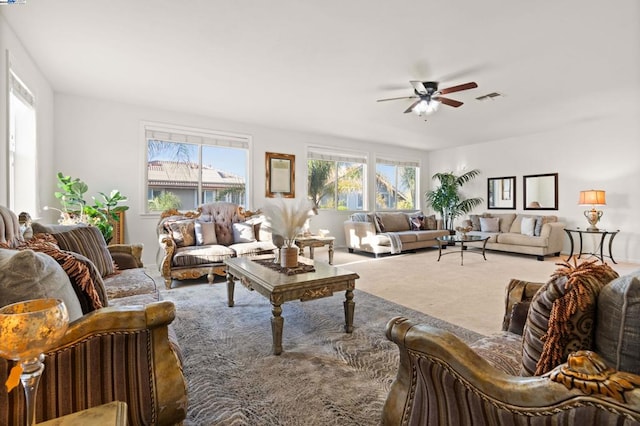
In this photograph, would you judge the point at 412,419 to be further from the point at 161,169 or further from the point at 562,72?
the point at 161,169

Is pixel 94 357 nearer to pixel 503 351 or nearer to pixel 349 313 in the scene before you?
pixel 503 351

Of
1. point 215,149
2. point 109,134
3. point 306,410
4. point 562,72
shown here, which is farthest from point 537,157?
point 109,134

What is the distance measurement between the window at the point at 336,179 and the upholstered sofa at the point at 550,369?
6.01m

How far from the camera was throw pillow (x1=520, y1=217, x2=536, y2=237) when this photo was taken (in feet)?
20.1

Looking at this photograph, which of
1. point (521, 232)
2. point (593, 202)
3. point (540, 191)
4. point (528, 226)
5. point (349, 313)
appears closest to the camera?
point (349, 313)

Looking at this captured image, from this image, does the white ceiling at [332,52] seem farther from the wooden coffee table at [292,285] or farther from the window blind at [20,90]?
the wooden coffee table at [292,285]

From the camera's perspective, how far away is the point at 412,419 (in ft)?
3.02

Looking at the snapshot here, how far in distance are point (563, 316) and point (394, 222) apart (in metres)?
6.26

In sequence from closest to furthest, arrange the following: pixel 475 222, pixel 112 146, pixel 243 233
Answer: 1. pixel 243 233
2. pixel 112 146
3. pixel 475 222

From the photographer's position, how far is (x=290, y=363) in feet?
6.47

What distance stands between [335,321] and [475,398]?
2.00 m

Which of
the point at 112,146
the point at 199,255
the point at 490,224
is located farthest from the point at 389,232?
the point at 112,146

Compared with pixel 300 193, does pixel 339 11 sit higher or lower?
higher

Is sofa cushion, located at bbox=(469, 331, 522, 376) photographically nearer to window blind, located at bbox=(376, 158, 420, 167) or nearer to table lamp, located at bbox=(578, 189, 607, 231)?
table lamp, located at bbox=(578, 189, 607, 231)
